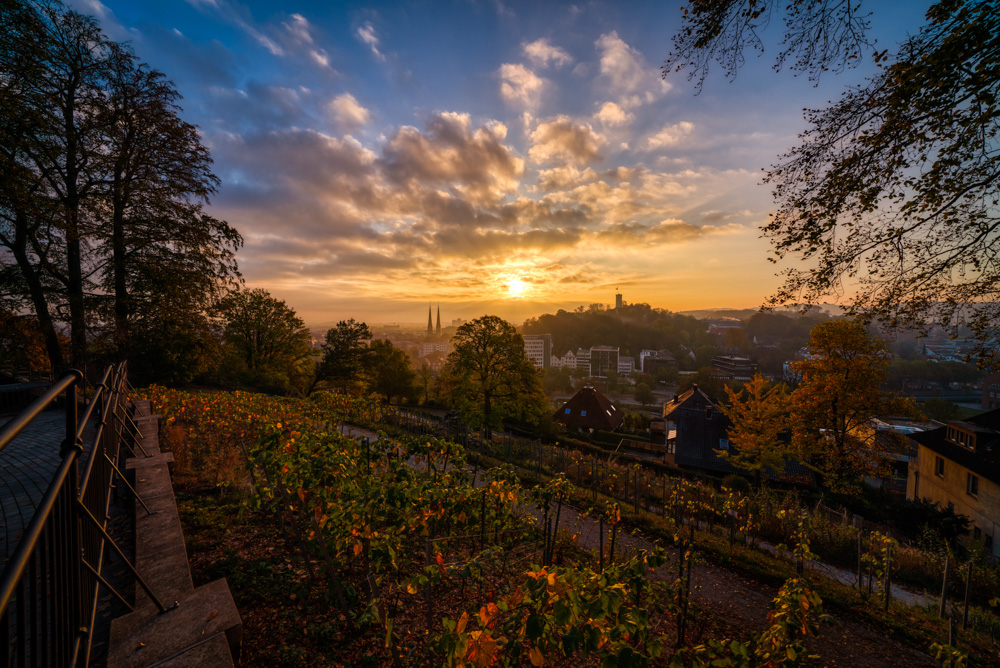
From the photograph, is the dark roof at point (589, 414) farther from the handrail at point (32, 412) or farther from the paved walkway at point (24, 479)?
the handrail at point (32, 412)

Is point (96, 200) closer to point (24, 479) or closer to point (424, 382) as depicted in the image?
point (24, 479)

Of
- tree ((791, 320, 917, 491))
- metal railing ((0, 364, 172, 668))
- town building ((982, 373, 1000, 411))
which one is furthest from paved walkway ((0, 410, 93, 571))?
town building ((982, 373, 1000, 411))

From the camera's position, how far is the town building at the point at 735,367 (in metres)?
74.7

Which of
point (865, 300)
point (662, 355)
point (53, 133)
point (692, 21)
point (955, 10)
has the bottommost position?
point (662, 355)

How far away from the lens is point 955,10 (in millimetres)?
3912

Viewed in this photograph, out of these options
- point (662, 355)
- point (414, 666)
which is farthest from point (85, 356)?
point (662, 355)

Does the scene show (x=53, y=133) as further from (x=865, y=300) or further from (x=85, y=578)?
(x=865, y=300)

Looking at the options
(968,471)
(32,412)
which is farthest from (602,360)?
(32,412)

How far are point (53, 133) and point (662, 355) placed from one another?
105312mm

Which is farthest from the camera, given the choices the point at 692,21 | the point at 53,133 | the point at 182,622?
the point at 53,133

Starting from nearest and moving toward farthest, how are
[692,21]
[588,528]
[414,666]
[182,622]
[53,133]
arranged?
1. [182,622]
2. [414,666]
3. [692,21]
4. [588,528]
5. [53,133]

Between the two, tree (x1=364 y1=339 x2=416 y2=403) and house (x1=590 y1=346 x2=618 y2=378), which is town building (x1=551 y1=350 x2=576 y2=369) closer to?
house (x1=590 y1=346 x2=618 y2=378)

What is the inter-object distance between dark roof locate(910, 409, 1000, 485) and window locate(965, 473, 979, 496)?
55 cm

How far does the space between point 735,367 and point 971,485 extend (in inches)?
2741
